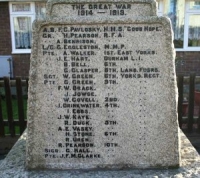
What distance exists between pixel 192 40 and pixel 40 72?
1037cm

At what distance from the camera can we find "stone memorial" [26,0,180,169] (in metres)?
2.86

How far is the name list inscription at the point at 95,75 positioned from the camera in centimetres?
287

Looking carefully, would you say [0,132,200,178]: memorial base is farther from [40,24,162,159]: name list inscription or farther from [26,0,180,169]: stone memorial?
[40,24,162,159]: name list inscription

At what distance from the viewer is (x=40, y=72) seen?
2.92 metres

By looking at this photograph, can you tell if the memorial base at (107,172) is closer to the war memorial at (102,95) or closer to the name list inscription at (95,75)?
the war memorial at (102,95)

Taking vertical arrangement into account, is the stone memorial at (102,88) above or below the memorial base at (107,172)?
above

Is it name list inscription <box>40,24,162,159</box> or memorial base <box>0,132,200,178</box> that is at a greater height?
name list inscription <box>40,24,162,159</box>

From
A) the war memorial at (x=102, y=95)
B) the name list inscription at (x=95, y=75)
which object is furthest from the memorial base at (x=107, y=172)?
the name list inscription at (x=95, y=75)

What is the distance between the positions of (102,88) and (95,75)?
0.44ft

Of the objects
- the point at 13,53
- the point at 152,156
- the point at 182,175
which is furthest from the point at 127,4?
the point at 13,53

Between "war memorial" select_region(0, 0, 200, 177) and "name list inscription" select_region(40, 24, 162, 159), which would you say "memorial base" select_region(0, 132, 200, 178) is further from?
"name list inscription" select_region(40, 24, 162, 159)

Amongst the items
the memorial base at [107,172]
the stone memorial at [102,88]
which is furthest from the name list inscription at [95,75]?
the memorial base at [107,172]

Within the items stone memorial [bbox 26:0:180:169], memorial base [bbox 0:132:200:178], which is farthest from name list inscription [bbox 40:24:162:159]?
memorial base [bbox 0:132:200:178]

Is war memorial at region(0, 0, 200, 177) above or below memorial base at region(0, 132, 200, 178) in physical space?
above
